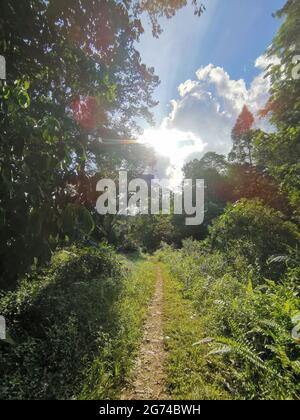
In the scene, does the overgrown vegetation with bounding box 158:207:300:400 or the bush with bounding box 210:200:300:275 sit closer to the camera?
the overgrown vegetation with bounding box 158:207:300:400

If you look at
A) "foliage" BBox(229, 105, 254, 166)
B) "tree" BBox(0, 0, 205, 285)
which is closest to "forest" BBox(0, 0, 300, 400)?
"tree" BBox(0, 0, 205, 285)

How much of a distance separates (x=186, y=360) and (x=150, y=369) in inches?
26.5

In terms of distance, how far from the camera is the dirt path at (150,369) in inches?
152

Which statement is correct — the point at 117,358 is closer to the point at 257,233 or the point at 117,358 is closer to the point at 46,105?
the point at 46,105

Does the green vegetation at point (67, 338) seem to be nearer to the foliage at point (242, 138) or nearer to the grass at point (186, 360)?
the grass at point (186, 360)

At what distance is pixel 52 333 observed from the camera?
489 cm

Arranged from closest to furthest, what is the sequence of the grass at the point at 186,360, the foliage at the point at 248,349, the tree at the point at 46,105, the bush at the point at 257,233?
the tree at the point at 46,105, the foliage at the point at 248,349, the grass at the point at 186,360, the bush at the point at 257,233

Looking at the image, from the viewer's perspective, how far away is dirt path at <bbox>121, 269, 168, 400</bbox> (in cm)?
387

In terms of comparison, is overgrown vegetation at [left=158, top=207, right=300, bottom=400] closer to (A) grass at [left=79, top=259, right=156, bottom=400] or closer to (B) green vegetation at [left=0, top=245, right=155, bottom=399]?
(A) grass at [left=79, top=259, right=156, bottom=400]

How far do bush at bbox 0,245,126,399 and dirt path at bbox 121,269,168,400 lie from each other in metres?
0.76

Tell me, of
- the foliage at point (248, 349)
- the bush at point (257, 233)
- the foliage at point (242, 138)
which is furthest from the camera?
the foliage at point (242, 138)

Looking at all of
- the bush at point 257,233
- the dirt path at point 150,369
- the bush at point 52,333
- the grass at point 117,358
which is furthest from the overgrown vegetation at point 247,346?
the bush at point 257,233

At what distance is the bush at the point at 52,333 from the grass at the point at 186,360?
133 centimetres
